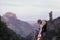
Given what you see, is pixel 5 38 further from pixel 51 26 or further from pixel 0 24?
pixel 51 26

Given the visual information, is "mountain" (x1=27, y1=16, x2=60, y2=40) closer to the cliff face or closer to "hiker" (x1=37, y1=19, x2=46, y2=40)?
the cliff face

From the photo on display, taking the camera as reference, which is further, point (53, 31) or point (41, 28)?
point (53, 31)

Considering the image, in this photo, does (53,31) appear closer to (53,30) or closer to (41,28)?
(53,30)

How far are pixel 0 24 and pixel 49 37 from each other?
27.6 meters

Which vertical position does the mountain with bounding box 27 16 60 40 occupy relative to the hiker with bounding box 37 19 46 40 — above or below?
below

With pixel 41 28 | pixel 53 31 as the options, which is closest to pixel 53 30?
pixel 53 31

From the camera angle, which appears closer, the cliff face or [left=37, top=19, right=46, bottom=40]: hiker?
[left=37, top=19, right=46, bottom=40]: hiker

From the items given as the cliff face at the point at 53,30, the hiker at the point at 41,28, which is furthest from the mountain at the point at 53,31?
the hiker at the point at 41,28

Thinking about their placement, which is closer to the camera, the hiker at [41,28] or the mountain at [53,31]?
the hiker at [41,28]

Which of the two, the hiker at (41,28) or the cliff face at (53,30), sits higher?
the hiker at (41,28)

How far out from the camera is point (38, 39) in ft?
56.9

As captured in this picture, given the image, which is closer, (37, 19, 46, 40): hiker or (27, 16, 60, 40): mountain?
(37, 19, 46, 40): hiker

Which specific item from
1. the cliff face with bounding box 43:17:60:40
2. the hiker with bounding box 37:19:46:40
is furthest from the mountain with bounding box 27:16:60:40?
the hiker with bounding box 37:19:46:40

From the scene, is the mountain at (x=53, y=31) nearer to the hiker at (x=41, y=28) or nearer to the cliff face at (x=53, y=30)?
the cliff face at (x=53, y=30)
